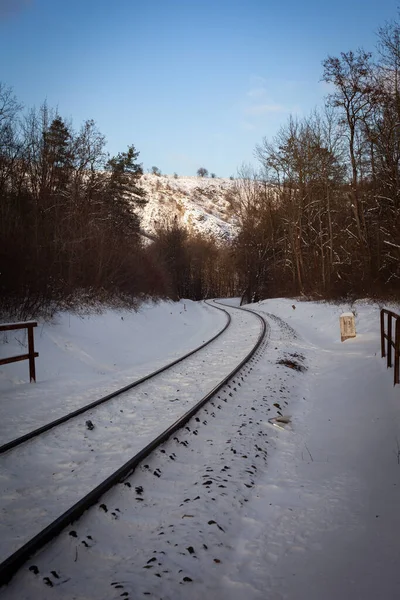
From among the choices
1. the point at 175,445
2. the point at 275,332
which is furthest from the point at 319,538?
the point at 275,332

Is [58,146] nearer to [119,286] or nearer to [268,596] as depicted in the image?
[119,286]

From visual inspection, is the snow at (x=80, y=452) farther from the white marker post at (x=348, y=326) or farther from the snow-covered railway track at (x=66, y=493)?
the white marker post at (x=348, y=326)

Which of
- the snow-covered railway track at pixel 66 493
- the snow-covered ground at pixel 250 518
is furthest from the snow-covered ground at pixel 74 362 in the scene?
the snow-covered ground at pixel 250 518

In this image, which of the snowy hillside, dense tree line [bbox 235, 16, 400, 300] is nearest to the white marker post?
dense tree line [bbox 235, 16, 400, 300]

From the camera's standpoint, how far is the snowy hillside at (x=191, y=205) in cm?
9956

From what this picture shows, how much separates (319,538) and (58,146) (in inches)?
855

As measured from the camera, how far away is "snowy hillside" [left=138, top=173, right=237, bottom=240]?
9956 cm

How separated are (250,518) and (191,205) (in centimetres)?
12145

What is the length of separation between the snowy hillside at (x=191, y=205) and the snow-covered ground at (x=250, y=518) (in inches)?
2320

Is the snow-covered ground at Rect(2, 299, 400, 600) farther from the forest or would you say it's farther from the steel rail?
the forest

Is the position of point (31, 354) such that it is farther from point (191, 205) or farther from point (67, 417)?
point (191, 205)

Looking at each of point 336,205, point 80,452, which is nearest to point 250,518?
point 80,452

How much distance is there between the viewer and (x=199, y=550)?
115 inches

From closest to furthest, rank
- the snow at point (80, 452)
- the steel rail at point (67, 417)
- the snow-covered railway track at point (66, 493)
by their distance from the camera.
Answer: the snow-covered railway track at point (66, 493)
the snow at point (80, 452)
the steel rail at point (67, 417)
